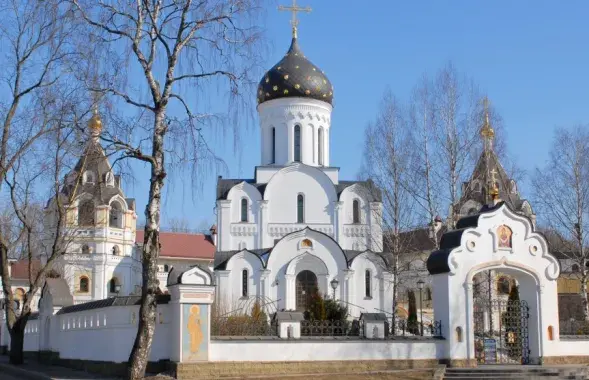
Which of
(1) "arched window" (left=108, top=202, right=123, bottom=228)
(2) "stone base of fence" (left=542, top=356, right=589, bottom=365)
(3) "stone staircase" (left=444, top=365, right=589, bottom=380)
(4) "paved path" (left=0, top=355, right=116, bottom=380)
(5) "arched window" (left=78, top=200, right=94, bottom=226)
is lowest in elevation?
(4) "paved path" (left=0, top=355, right=116, bottom=380)

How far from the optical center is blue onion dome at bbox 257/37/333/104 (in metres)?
42.6

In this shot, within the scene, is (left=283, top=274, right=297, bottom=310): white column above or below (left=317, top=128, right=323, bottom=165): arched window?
below

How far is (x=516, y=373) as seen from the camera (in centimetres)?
1964

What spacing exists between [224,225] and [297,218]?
384cm

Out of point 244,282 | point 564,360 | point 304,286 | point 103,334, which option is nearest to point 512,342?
point 564,360

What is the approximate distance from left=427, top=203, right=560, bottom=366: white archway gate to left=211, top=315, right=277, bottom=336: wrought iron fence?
4.78 m

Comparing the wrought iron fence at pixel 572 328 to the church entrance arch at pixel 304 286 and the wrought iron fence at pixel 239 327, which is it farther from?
the church entrance arch at pixel 304 286

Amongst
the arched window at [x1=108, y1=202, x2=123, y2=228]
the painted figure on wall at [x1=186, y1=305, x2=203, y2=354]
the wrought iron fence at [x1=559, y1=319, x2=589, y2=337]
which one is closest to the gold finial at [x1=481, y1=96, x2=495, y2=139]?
the wrought iron fence at [x1=559, y1=319, x2=589, y2=337]

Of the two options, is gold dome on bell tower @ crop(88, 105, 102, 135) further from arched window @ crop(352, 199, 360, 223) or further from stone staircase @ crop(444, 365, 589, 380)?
arched window @ crop(352, 199, 360, 223)

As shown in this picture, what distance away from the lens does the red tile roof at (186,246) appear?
232 ft

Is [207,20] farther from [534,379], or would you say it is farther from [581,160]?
[581,160]

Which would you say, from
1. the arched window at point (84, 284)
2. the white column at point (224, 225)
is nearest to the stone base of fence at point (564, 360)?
the white column at point (224, 225)

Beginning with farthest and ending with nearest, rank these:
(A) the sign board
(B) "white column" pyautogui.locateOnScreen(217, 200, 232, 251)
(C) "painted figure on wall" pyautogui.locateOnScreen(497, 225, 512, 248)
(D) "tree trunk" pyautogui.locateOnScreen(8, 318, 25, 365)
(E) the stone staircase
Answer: (B) "white column" pyautogui.locateOnScreen(217, 200, 232, 251)
(D) "tree trunk" pyautogui.locateOnScreen(8, 318, 25, 365)
(A) the sign board
(C) "painted figure on wall" pyautogui.locateOnScreen(497, 225, 512, 248)
(E) the stone staircase

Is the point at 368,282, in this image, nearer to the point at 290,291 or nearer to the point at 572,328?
the point at 290,291
